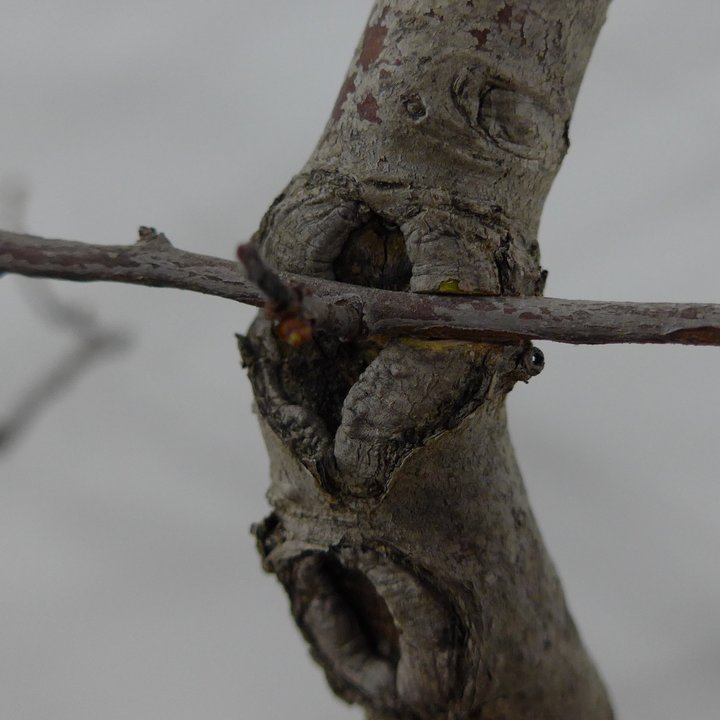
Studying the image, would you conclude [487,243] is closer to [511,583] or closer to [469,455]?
[469,455]

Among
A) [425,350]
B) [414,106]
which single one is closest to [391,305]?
[425,350]

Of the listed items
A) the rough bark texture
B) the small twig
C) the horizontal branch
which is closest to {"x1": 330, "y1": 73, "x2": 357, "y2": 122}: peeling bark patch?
the rough bark texture

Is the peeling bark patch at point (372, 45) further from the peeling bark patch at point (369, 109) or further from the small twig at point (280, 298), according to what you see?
the small twig at point (280, 298)

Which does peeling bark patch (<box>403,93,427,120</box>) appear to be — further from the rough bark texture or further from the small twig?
the small twig

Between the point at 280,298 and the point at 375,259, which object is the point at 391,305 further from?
the point at 280,298

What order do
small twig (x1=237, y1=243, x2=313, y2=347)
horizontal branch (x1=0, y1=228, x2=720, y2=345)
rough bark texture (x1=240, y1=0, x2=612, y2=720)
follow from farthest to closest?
rough bark texture (x1=240, y1=0, x2=612, y2=720) < horizontal branch (x1=0, y1=228, x2=720, y2=345) < small twig (x1=237, y1=243, x2=313, y2=347)

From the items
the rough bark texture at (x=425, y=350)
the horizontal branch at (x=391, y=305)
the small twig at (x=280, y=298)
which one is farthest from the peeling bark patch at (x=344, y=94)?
the small twig at (x=280, y=298)
